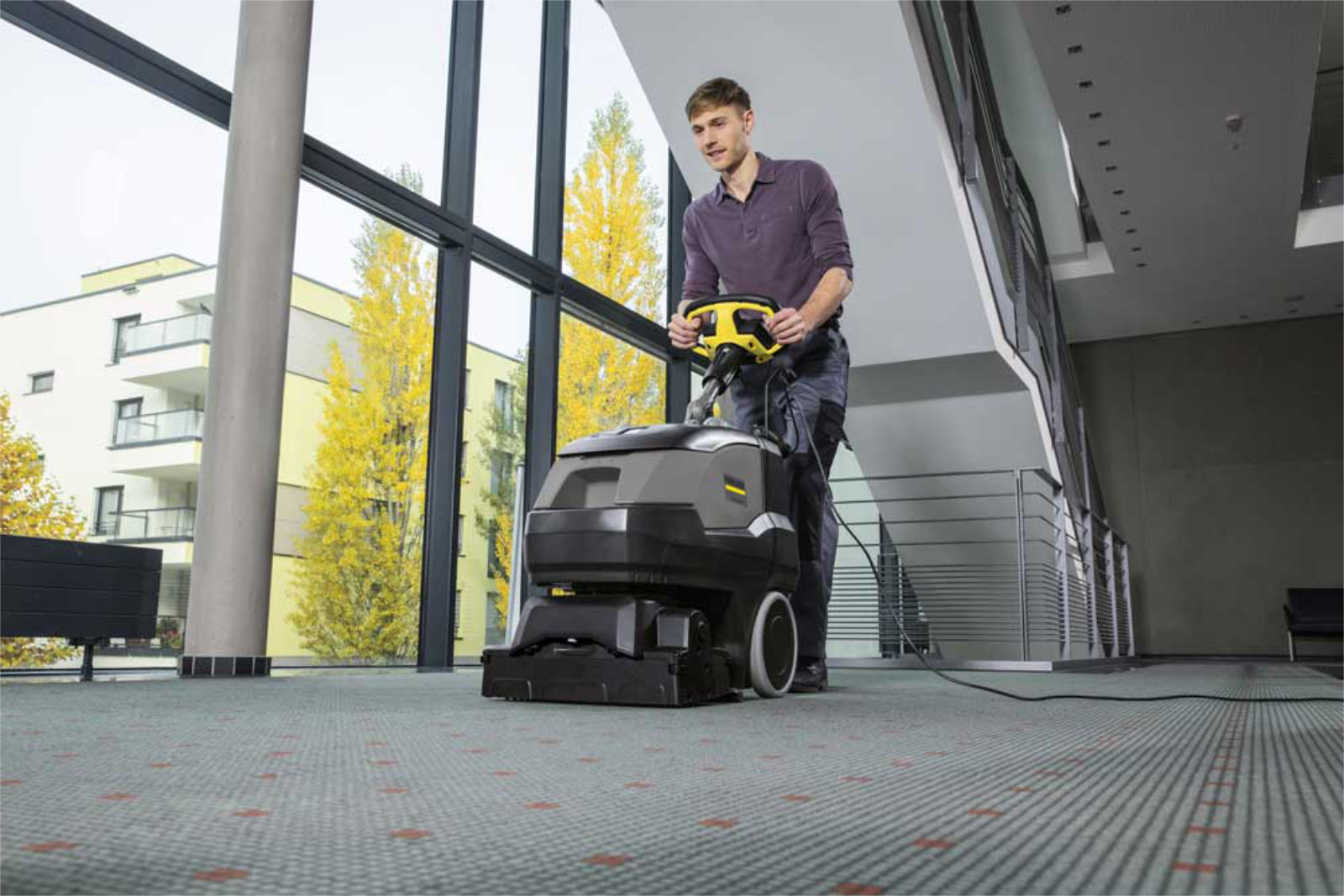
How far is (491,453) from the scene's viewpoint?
490cm

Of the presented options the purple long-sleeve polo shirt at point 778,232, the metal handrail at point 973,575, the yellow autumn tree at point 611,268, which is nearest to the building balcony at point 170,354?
the purple long-sleeve polo shirt at point 778,232

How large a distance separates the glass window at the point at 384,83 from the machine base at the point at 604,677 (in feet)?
9.35

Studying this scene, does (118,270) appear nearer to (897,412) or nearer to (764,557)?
(764,557)

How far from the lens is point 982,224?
4547 millimetres

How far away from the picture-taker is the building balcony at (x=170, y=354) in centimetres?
320

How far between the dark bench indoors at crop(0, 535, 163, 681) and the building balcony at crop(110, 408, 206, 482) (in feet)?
2.14

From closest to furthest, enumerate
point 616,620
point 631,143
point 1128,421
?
point 616,620 → point 631,143 → point 1128,421

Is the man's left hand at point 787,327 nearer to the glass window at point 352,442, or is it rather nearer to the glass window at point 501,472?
the glass window at point 352,442

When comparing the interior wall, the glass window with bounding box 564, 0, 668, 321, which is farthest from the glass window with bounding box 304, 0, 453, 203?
the interior wall

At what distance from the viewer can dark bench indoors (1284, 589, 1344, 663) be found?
7.88m

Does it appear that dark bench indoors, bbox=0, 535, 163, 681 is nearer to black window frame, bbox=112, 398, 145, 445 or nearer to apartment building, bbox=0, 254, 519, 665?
apartment building, bbox=0, 254, 519, 665

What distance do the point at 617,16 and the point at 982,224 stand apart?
1.78 m

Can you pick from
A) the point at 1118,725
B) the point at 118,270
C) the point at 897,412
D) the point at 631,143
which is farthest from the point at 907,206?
the point at 1118,725

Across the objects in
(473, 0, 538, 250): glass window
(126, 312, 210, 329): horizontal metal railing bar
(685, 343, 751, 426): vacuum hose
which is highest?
(473, 0, 538, 250): glass window
